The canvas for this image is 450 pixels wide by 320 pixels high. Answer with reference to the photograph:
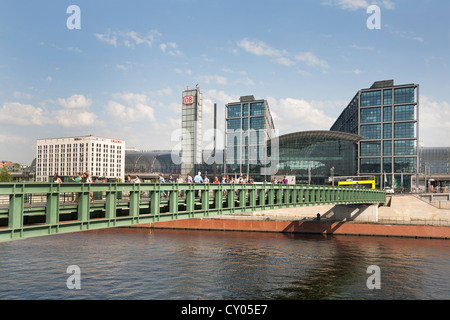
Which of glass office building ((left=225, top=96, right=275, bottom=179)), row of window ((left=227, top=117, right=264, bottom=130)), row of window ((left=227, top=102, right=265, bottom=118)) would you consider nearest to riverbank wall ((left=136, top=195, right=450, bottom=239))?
glass office building ((left=225, top=96, right=275, bottom=179))

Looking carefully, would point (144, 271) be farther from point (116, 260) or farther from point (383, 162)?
point (383, 162)

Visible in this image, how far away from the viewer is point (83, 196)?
1975 centimetres

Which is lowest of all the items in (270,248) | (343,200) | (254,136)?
(270,248)

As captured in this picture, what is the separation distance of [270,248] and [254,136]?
83451mm

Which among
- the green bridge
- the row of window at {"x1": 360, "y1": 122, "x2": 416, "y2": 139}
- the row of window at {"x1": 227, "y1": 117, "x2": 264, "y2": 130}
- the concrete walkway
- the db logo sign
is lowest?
the concrete walkway

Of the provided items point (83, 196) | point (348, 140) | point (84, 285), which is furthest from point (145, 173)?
point (83, 196)

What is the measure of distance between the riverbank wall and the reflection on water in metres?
3.87

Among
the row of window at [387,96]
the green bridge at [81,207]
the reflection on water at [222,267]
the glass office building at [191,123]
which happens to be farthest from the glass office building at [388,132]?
the green bridge at [81,207]

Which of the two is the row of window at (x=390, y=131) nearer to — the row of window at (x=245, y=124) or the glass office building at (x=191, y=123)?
the row of window at (x=245, y=124)

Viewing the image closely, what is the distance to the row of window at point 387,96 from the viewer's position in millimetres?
118125

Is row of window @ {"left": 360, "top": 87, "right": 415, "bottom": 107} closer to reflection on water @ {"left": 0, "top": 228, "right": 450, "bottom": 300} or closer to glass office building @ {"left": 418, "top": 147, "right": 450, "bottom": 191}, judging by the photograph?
glass office building @ {"left": 418, "top": 147, "right": 450, "bottom": 191}

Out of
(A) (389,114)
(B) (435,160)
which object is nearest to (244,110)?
(A) (389,114)

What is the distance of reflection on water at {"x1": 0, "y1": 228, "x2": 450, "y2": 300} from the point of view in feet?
105

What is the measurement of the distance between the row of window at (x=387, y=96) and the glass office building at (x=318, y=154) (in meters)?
12.4
